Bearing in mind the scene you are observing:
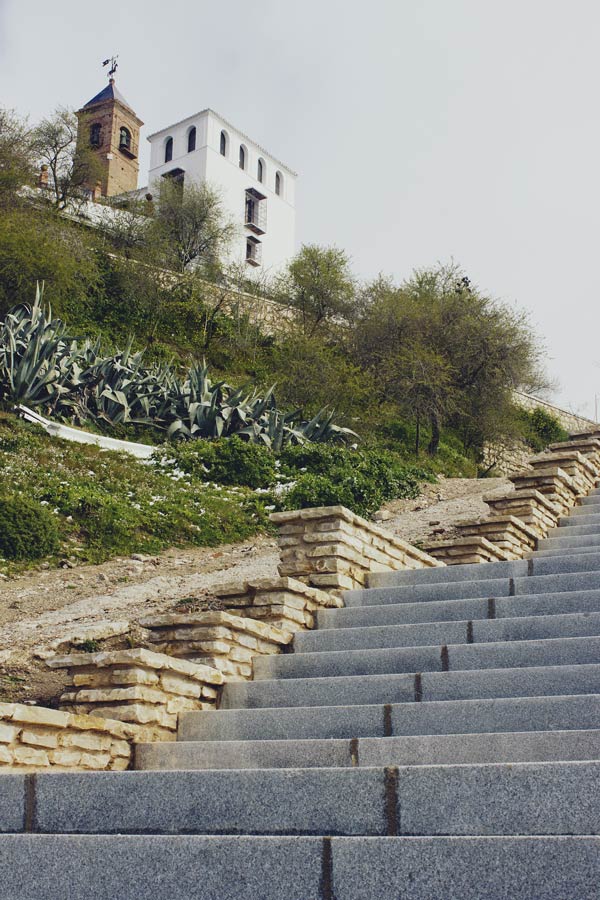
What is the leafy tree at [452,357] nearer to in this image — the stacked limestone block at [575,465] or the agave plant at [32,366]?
the agave plant at [32,366]

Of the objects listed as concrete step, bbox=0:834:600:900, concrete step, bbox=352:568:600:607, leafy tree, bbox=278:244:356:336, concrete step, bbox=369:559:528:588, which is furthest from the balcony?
concrete step, bbox=0:834:600:900

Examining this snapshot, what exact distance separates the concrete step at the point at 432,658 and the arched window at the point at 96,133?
54.9 meters

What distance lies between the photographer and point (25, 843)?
3049 millimetres

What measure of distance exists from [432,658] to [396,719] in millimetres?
614

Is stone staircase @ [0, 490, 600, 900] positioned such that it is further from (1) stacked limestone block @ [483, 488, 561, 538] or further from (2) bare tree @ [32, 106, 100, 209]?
(2) bare tree @ [32, 106, 100, 209]

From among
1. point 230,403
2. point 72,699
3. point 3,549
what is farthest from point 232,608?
point 230,403

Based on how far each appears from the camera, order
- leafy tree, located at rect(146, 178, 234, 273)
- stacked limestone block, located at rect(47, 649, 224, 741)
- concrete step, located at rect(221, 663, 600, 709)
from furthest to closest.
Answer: leafy tree, located at rect(146, 178, 234, 273)
stacked limestone block, located at rect(47, 649, 224, 741)
concrete step, located at rect(221, 663, 600, 709)

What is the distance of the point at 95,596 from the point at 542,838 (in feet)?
20.6

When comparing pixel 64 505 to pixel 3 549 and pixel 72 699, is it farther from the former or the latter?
pixel 72 699

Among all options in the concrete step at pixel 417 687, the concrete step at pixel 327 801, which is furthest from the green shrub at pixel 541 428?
the concrete step at pixel 327 801

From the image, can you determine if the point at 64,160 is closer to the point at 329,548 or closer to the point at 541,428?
the point at 541,428

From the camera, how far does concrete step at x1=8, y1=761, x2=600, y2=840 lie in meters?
2.75

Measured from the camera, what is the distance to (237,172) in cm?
5441

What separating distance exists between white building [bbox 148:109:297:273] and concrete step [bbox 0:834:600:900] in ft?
159
